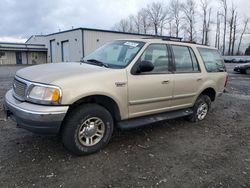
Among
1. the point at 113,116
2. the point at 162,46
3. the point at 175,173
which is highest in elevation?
the point at 162,46

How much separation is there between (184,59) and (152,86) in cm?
133

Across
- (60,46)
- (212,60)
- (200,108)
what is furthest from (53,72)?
(60,46)

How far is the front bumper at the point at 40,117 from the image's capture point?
3203mm

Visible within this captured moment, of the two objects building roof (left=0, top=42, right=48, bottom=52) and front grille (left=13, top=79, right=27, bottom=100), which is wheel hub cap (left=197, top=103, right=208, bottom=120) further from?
building roof (left=0, top=42, right=48, bottom=52)

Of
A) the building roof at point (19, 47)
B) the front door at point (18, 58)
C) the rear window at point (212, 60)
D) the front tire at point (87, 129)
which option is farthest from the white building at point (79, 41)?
the front tire at point (87, 129)

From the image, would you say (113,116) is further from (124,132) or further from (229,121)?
(229,121)

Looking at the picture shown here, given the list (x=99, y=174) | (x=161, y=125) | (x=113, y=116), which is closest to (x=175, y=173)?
(x=99, y=174)

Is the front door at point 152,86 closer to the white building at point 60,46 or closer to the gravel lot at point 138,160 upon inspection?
the gravel lot at point 138,160

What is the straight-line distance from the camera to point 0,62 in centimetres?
3959

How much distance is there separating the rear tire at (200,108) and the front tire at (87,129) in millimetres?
2637

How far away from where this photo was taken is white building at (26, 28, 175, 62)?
1081 inches

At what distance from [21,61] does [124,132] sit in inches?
1655

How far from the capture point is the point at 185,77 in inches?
200

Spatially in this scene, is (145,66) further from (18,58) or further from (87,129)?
(18,58)
